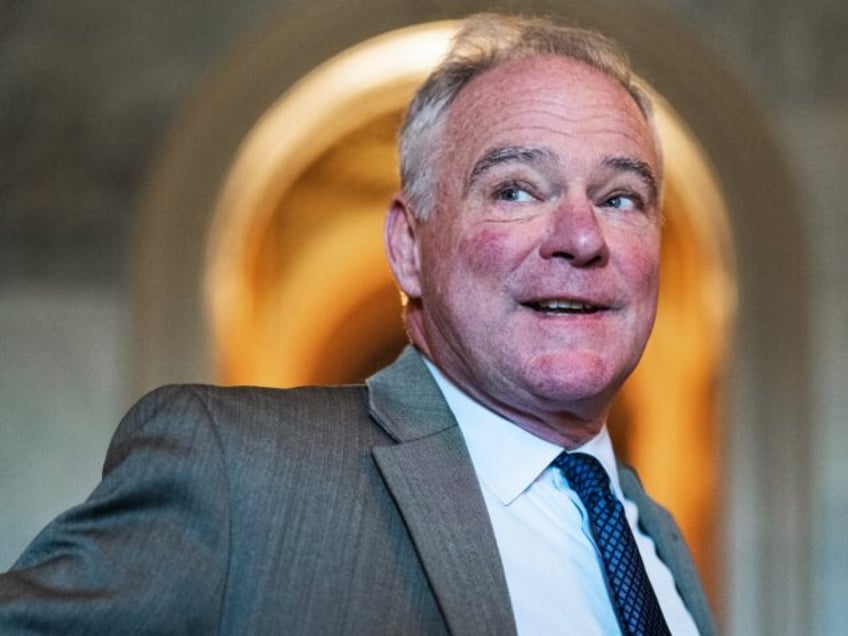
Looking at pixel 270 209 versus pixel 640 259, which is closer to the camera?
pixel 640 259

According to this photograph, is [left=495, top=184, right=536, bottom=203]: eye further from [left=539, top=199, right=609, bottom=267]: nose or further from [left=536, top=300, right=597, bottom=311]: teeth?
[left=536, top=300, right=597, bottom=311]: teeth

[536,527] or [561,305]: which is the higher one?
[561,305]

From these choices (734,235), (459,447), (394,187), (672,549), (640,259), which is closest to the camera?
(459,447)

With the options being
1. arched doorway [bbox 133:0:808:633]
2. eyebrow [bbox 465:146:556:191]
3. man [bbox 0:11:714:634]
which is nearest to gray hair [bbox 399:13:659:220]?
man [bbox 0:11:714:634]

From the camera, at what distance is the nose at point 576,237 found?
2172 mm

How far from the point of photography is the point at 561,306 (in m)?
2.22

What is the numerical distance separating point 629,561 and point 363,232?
790 centimetres

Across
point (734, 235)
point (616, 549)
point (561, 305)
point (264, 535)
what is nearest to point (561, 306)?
point (561, 305)

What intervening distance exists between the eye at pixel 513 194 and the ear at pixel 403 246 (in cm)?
24

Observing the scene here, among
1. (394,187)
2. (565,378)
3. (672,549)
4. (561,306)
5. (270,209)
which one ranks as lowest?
(672,549)

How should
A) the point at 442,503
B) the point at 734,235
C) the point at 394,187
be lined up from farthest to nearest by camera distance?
the point at 394,187, the point at 734,235, the point at 442,503

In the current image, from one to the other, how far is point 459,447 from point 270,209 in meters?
3.95

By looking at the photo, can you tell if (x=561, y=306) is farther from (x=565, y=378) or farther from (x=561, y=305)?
(x=565, y=378)

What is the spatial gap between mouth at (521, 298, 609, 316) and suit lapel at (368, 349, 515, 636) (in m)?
0.20
